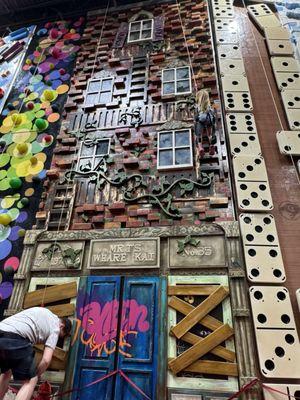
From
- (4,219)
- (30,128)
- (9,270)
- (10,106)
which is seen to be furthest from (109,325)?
(10,106)

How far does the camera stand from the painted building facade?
322cm

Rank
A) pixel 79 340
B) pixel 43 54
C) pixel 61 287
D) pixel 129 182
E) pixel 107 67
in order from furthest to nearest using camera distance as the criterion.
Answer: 1. pixel 43 54
2. pixel 107 67
3. pixel 129 182
4. pixel 61 287
5. pixel 79 340

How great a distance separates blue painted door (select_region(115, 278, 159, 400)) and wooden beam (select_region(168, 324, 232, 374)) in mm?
228

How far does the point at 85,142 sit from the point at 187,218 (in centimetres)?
210

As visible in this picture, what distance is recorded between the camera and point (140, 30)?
6.38m

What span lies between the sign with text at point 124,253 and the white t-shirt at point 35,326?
37.4 inches

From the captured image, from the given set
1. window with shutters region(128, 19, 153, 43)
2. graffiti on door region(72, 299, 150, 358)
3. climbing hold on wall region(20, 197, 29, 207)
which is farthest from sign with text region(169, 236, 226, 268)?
window with shutters region(128, 19, 153, 43)

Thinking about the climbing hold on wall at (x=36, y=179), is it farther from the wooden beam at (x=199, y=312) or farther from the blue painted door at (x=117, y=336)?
the wooden beam at (x=199, y=312)

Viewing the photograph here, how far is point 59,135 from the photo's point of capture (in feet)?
17.0

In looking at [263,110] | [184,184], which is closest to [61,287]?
[184,184]

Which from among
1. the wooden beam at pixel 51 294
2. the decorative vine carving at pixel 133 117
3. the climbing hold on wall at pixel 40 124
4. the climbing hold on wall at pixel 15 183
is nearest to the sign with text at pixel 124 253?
the wooden beam at pixel 51 294

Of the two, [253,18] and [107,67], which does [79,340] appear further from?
[253,18]

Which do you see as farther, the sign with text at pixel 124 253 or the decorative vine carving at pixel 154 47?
the decorative vine carving at pixel 154 47

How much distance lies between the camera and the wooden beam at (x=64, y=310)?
141 inches
